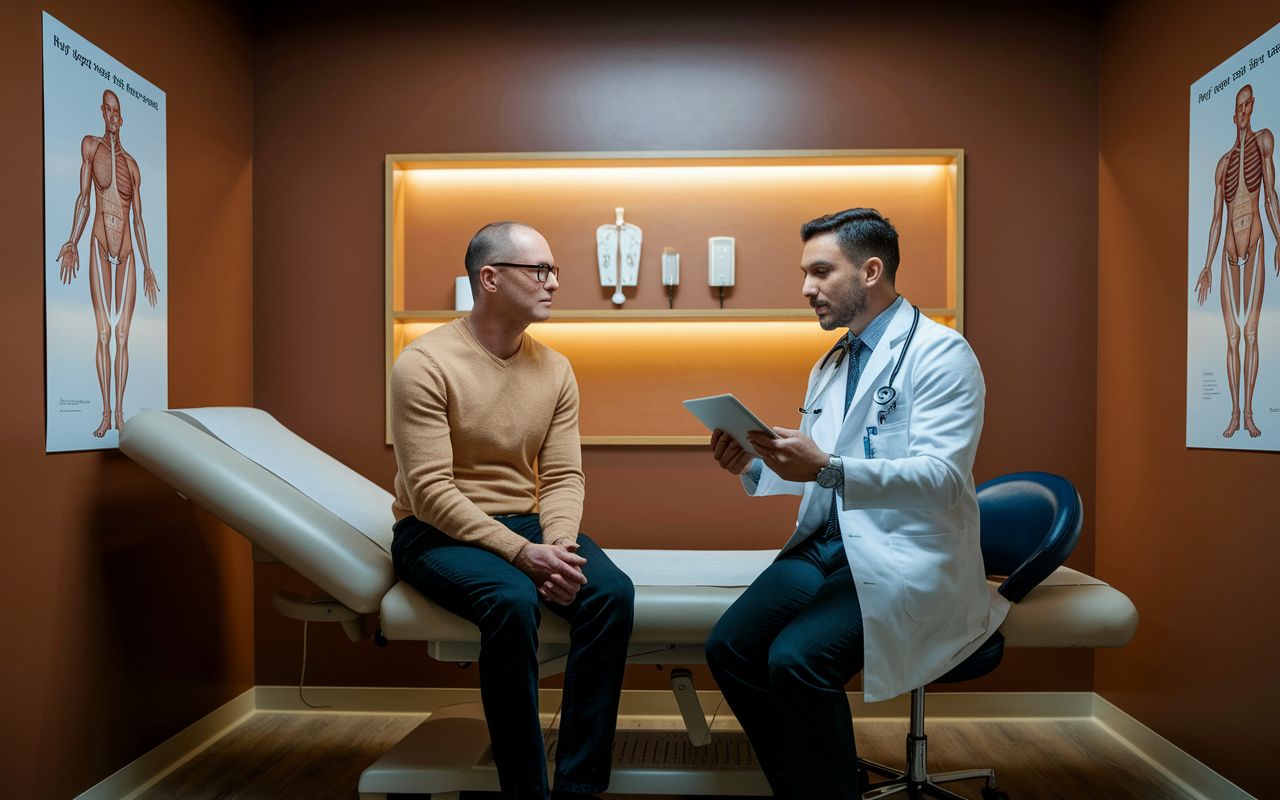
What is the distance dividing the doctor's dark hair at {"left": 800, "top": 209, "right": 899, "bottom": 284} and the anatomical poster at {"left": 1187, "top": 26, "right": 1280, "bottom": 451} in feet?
3.01

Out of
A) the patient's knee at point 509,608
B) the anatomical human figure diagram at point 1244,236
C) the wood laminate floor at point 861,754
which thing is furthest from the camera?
the wood laminate floor at point 861,754

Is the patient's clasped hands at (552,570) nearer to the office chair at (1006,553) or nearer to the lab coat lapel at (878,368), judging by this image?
the lab coat lapel at (878,368)

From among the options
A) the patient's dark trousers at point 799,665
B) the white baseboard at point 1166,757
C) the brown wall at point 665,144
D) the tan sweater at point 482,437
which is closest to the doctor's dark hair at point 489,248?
the tan sweater at point 482,437

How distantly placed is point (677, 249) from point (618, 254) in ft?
0.72

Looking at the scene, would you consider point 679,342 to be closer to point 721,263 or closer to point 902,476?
point 721,263

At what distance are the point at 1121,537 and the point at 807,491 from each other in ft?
4.34

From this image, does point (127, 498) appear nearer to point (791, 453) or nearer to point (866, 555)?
point (791, 453)

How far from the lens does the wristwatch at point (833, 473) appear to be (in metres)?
1.66

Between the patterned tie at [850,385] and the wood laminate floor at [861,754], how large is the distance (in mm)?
882

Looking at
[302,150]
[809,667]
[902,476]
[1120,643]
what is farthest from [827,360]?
[302,150]

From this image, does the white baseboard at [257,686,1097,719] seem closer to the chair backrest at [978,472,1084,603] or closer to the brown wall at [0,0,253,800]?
the brown wall at [0,0,253,800]

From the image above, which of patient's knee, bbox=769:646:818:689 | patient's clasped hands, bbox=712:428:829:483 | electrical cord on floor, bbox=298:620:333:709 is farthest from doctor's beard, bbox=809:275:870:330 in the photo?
electrical cord on floor, bbox=298:620:333:709

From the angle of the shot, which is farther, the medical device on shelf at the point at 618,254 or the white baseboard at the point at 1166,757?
the medical device on shelf at the point at 618,254

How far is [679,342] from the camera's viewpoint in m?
3.02
